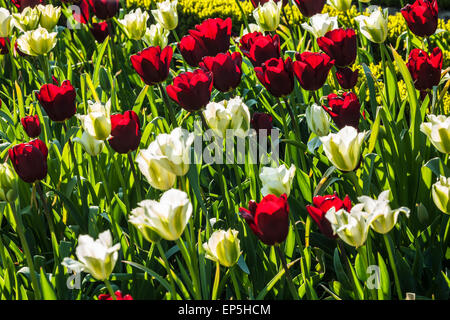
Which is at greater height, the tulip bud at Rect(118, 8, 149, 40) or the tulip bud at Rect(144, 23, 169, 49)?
the tulip bud at Rect(118, 8, 149, 40)

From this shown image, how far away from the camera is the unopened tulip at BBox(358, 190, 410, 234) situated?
1323mm

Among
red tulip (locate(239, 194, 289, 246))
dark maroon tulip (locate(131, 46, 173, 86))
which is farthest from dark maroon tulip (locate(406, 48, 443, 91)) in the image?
red tulip (locate(239, 194, 289, 246))

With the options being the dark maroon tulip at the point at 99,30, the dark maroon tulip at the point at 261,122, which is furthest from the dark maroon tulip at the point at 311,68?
the dark maroon tulip at the point at 99,30

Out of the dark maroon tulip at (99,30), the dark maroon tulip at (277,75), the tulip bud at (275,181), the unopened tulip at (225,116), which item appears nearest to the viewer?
the tulip bud at (275,181)

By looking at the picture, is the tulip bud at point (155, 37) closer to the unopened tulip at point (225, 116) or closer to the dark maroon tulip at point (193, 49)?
the dark maroon tulip at point (193, 49)

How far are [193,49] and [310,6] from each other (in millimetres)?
651

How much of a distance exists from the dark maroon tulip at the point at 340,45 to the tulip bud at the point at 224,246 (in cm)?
107

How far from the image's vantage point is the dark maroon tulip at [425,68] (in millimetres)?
2166

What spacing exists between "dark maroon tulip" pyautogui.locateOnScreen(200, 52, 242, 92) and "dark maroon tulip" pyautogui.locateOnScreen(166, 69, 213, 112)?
17cm

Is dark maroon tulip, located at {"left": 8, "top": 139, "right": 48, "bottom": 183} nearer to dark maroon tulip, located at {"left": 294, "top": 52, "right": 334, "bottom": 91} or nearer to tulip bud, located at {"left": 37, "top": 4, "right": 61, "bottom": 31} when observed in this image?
dark maroon tulip, located at {"left": 294, "top": 52, "right": 334, "bottom": 91}

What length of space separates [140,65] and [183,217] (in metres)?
0.97

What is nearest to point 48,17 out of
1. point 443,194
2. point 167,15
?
point 167,15

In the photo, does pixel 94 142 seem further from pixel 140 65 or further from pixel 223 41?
pixel 223 41

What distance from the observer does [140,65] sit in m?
2.15
